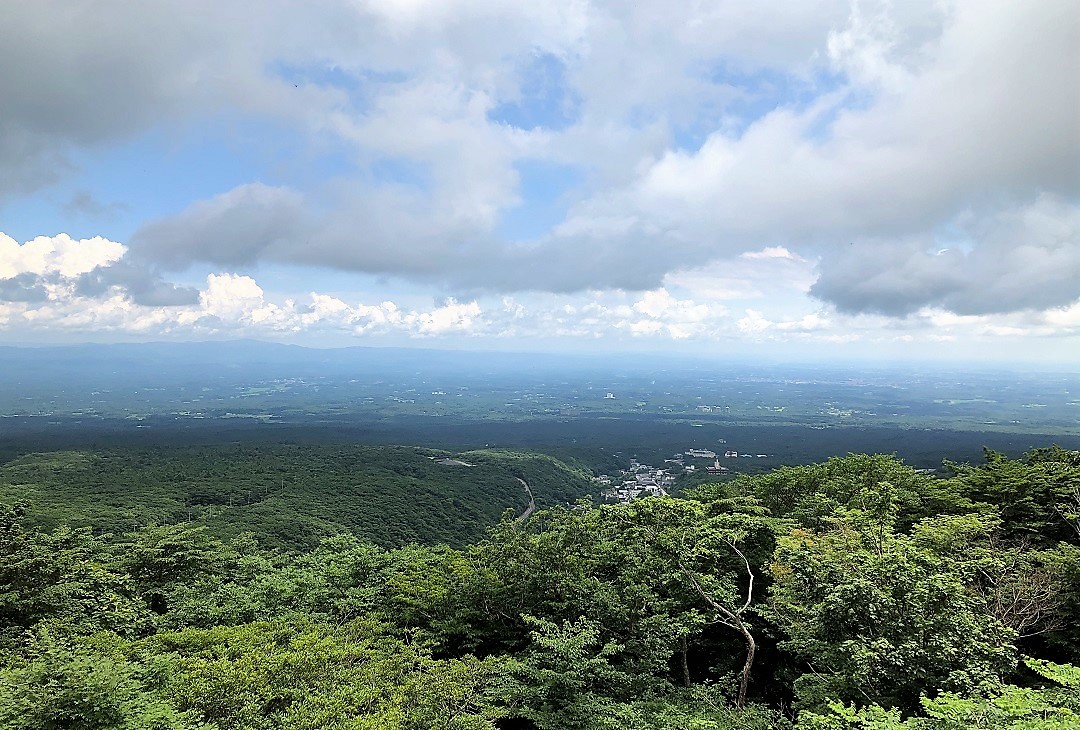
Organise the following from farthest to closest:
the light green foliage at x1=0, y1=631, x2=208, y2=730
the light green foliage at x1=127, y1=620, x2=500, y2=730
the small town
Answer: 1. the small town
2. the light green foliage at x1=127, y1=620, x2=500, y2=730
3. the light green foliage at x1=0, y1=631, x2=208, y2=730

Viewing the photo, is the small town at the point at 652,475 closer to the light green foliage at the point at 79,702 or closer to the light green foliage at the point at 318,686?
the light green foliage at the point at 318,686

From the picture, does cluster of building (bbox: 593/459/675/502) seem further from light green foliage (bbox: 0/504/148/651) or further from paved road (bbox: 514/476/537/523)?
light green foliage (bbox: 0/504/148/651)

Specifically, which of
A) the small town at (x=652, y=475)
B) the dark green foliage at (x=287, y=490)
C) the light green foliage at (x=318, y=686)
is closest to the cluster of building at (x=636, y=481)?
the small town at (x=652, y=475)

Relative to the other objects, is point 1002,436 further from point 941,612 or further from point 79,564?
point 79,564

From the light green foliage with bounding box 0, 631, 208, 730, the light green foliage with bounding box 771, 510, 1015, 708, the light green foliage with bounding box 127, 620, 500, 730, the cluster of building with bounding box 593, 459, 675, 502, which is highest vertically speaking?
the light green foliage with bounding box 771, 510, 1015, 708

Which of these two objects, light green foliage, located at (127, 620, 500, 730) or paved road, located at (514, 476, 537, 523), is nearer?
light green foliage, located at (127, 620, 500, 730)

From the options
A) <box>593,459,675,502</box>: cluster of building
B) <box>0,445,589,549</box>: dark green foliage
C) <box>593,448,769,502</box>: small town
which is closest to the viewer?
<box>0,445,589,549</box>: dark green foliage

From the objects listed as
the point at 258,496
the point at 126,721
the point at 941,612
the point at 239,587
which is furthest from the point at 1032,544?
the point at 258,496

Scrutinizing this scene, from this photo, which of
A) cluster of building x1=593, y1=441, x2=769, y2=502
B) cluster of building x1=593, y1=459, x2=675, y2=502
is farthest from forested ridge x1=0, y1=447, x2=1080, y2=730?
cluster of building x1=593, y1=459, x2=675, y2=502

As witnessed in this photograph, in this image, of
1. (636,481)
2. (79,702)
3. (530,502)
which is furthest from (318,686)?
(636,481)
